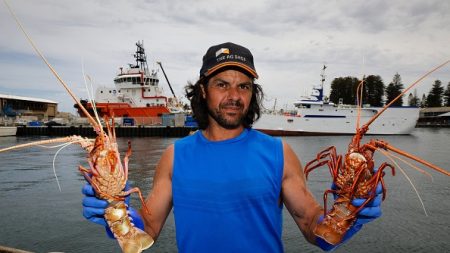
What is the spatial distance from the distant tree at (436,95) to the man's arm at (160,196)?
109482 mm

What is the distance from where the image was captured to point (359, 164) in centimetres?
217

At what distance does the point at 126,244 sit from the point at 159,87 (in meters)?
49.1

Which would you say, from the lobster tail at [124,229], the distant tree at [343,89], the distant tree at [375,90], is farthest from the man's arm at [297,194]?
the distant tree at [343,89]

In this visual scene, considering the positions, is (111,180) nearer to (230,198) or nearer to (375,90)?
(230,198)

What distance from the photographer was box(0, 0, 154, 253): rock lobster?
212 cm

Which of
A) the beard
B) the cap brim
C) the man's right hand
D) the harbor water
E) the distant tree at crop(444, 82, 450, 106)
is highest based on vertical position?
the distant tree at crop(444, 82, 450, 106)

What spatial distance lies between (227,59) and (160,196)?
3.78 feet

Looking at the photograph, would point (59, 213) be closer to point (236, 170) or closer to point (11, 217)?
point (11, 217)

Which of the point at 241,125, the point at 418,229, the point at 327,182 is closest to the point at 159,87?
the point at 327,182

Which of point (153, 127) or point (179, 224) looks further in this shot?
point (153, 127)

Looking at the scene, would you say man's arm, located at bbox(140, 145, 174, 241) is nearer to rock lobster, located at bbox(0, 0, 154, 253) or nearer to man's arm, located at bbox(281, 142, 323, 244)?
rock lobster, located at bbox(0, 0, 154, 253)

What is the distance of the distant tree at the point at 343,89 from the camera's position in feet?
282

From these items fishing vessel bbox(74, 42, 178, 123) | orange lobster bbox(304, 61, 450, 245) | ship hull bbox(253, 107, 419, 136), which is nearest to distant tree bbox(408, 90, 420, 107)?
ship hull bbox(253, 107, 419, 136)

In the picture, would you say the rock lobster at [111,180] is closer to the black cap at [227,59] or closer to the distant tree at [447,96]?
the black cap at [227,59]
